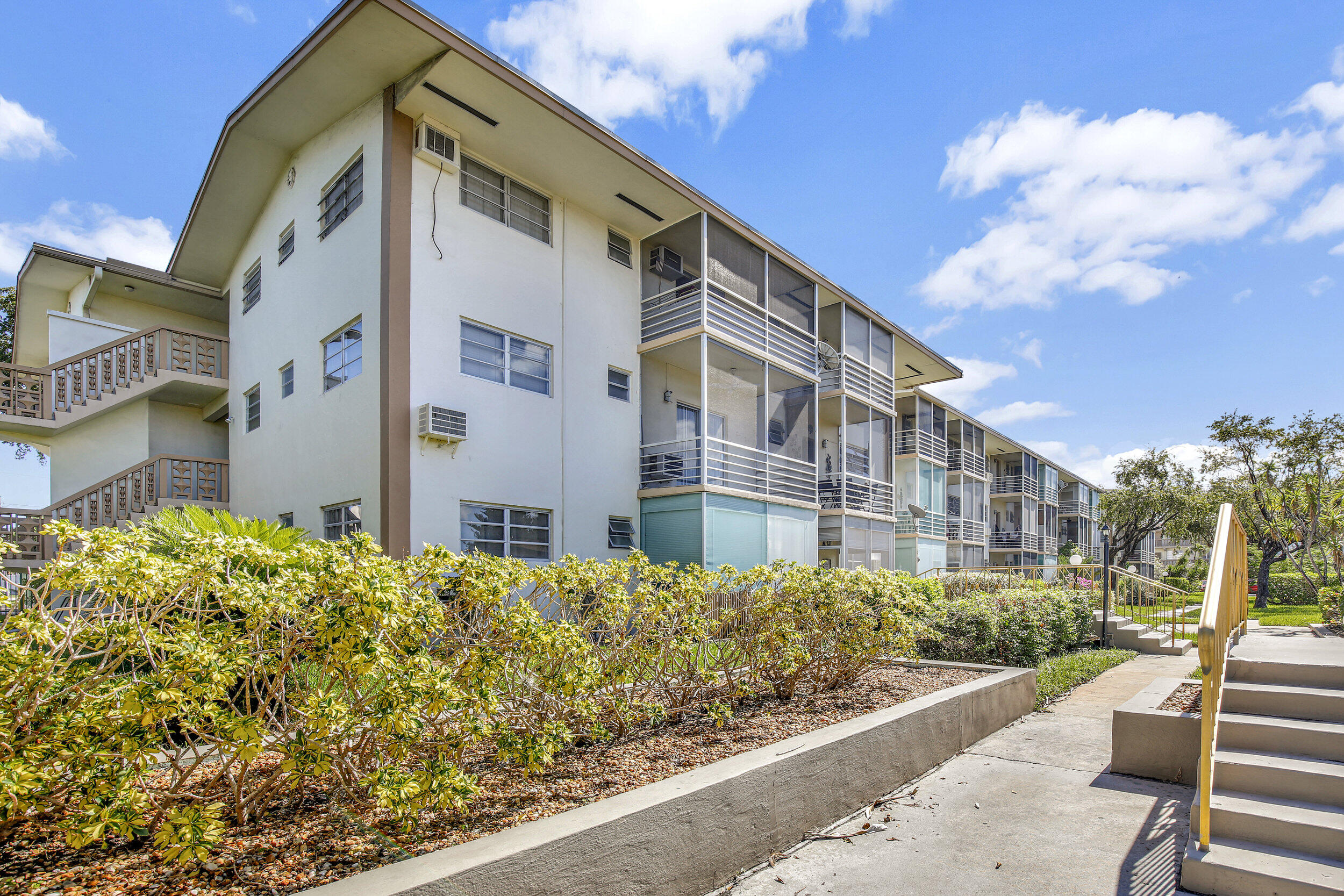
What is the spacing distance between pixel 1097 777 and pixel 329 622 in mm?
6023

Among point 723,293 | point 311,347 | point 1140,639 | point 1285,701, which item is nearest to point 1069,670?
point 1140,639

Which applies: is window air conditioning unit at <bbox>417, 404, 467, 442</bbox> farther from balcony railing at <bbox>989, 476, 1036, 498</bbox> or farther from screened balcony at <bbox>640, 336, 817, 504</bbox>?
balcony railing at <bbox>989, 476, 1036, 498</bbox>

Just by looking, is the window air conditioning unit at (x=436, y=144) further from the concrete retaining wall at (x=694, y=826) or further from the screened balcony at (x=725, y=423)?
the concrete retaining wall at (x=694, y=826)

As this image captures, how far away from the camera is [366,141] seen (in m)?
11.4

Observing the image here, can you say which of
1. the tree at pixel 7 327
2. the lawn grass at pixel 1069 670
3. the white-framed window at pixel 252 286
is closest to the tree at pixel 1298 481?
the lawn grass at pixel 1069 670

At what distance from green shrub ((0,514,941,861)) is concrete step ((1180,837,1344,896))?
11.3ft

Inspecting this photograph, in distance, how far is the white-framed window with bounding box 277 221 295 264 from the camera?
546 inches

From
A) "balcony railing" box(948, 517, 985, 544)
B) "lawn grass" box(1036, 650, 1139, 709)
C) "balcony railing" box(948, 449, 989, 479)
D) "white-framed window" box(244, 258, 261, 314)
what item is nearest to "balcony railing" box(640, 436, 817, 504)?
"lawn grass" box(1036, 650, 1139, 709)

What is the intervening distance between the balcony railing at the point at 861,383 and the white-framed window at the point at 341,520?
40.0 feet

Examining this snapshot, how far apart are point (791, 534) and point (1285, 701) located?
35.0 feet

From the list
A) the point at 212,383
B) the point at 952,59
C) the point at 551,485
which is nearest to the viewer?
the point at 952,59

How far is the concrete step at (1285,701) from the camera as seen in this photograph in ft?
15.8

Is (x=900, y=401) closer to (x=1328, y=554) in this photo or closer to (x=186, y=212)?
(x=1328, y=554)

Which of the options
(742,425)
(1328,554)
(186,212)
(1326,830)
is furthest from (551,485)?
(1328,554)
